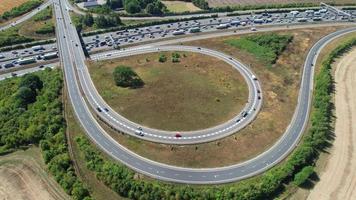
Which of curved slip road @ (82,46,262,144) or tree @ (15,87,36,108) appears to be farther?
tree @ (15,87,36,108)

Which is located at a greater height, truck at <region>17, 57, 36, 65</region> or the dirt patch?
truck at <region>17, 57, 36, 65</region>

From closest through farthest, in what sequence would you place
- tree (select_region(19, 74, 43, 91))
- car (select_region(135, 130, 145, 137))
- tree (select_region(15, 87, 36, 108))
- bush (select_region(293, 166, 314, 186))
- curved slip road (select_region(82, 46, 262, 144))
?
bush (select_region(293, 166, 314, 186))
curved slip road (select_region(82, 46, 262, 144))
car (select_region(135, 130, 145, 137))
tree (select_region(15, 87, 36, 108))
tree (select_region(19, 74, 43, 91))

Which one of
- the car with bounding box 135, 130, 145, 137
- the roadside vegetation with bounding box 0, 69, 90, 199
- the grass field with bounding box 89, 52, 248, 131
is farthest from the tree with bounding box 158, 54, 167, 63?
the car with bounding box 135, 130, 145, 137

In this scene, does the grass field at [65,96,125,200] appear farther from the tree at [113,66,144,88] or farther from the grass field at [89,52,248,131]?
the tree at [113,66,144,88]

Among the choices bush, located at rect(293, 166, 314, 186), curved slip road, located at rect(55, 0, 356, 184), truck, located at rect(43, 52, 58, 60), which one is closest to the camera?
bush, located at rect(293, 166, 314, 186)

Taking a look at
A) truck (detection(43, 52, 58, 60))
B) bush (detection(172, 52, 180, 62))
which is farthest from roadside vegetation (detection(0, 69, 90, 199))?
bush (detection(172, 52, 180, 62))

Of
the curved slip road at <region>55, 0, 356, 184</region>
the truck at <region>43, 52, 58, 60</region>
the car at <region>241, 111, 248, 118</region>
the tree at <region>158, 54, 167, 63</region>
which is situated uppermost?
the truck at <region>43, 52, 58, 60</region>

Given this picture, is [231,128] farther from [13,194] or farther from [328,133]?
[13,194]
